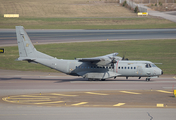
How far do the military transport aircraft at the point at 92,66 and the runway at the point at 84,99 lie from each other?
3.99 feet

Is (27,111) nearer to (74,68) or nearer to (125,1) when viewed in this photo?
(74,68)

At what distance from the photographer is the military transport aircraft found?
37719 millimetres

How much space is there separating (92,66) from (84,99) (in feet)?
37.9

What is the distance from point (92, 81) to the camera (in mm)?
38688

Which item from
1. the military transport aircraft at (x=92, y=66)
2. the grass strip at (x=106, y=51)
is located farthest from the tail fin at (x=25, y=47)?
the grass strip at (x=106, y=51)

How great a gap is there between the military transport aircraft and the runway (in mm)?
1217

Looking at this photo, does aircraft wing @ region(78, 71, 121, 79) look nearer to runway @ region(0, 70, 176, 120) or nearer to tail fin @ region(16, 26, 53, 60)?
runway @ region(0, 70, 176, 120)

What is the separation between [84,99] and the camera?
2738cm

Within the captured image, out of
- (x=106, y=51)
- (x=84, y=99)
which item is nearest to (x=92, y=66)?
(x=84, y=99)

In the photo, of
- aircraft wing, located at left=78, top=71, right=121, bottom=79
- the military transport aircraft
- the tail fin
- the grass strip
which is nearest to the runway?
aircraft wing, located at left=78, top=71, right=121, bottom=79

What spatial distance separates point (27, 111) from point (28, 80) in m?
16.8

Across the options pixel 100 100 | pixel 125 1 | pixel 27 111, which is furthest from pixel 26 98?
pixel 125 1

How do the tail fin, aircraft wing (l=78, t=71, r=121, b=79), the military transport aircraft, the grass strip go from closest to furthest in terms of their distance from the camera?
the military transport aircraft < aircraft wing (l=78, t=71, r=121, b=79) < the tail fin < the grass strip

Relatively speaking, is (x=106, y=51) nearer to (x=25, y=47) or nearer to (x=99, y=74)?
(x=99, y=74)
